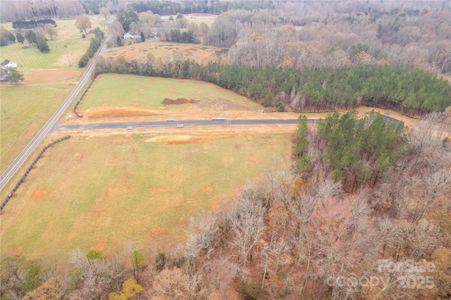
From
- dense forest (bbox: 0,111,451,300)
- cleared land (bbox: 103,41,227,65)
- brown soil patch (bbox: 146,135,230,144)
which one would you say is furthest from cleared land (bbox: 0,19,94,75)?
dense forest (bbox: 0,111,451,300)

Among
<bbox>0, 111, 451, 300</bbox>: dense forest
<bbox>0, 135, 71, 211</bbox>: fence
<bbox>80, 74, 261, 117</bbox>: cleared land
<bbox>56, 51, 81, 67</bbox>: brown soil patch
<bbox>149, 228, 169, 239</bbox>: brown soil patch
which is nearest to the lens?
<bbox>0, 111, 451, 300</bbox>: dense forest

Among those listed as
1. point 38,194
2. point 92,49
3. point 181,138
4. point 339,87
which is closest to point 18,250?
point 38,194

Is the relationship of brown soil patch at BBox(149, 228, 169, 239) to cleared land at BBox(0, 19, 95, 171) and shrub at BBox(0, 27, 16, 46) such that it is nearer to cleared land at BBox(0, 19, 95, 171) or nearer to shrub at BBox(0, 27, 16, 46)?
cleared land at BBox(0, 19, 95, 171)

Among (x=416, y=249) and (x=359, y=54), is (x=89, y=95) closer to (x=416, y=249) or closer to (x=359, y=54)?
(x=416, y=249)

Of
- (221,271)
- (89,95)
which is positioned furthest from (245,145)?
(89,95)

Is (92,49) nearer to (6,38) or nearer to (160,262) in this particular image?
(6,38)
